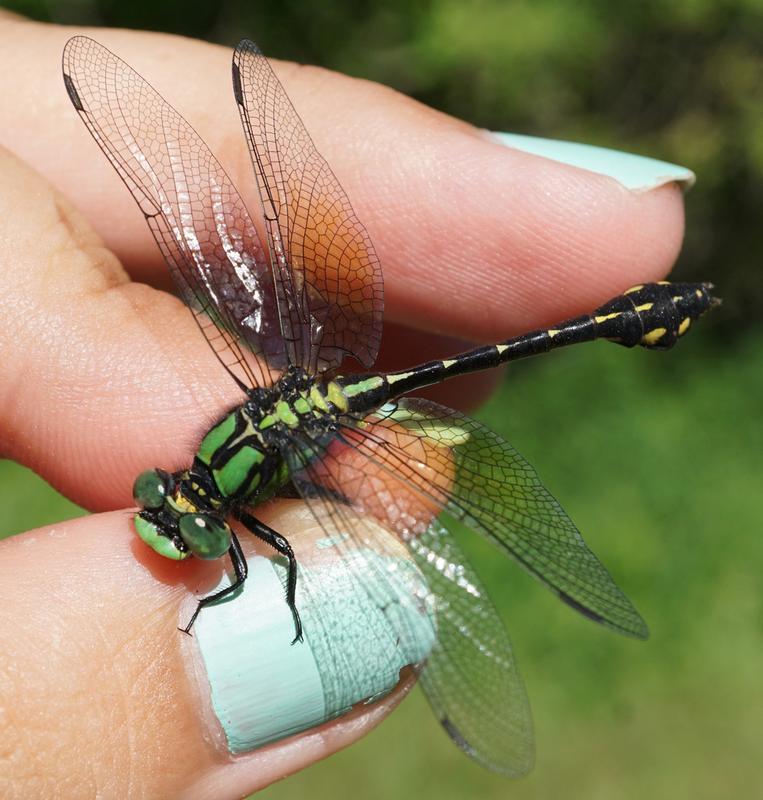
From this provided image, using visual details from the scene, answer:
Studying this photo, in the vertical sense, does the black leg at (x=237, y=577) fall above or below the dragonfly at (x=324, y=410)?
below

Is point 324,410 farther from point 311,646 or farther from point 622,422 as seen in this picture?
point 622,422

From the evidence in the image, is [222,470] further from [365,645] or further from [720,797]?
[720,797]

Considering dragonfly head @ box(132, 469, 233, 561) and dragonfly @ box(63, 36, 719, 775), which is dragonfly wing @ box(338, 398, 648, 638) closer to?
dragonfly @ box(63, 36, 719, 775)

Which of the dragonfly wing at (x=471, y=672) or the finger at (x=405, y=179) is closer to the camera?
the dragonfly wing at (x=471, y=672)

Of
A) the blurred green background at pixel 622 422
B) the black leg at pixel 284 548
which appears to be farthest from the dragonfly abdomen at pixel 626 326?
the blurred green background at pixel 622 422

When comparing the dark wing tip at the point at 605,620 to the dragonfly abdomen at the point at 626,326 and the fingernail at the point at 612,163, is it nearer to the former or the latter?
the dragonfly abdomen at the point at 626,326

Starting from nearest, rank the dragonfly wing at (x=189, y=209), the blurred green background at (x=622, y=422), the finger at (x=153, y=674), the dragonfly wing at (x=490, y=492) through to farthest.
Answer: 1. the finger at (x=153, y=674)
2. the dragonfly wing at (x=490, y=492)
3. the dragonfly wing at (x=189, y=209)
4. the blurred green background at (x=622, y=422)

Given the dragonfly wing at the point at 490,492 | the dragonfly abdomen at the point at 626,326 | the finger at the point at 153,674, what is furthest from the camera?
the dragonfly abdomen at the point at 626,326

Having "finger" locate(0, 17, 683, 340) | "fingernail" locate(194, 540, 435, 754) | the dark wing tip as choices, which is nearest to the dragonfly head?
"fingernail" locate(194, 540, 435, 754)
